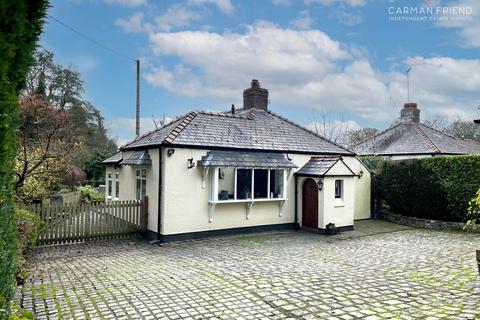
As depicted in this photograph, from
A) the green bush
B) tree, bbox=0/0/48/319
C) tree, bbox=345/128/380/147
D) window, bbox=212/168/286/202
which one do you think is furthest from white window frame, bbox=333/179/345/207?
tree, bbox=345/128/380/147

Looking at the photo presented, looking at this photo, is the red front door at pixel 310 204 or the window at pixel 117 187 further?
the window at pixel 117 187

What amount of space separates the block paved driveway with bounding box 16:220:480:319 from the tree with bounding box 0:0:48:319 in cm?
178

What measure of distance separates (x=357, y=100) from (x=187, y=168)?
23.6 metres

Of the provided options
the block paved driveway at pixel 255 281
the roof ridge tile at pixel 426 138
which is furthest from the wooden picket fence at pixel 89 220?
the roof ridge tile at pixel 426 138

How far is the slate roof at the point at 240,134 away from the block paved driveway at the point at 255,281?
379 cm

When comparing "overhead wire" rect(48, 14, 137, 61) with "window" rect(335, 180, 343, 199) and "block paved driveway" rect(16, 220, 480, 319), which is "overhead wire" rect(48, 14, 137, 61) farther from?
"window" rect(335, 180, 343, 199)

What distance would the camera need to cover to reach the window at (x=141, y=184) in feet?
42.9

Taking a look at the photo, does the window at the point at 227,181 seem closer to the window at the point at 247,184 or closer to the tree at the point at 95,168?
the window at the point at 247,184

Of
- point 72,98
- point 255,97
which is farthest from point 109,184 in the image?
point 72,98

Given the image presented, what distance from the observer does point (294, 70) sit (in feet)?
74.7

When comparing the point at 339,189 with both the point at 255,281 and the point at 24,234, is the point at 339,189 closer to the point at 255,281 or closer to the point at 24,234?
the point at 255,281

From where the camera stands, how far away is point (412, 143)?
69.9ft

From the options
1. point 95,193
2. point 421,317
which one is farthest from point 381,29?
point 95,193

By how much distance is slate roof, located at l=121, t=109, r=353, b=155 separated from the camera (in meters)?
12.4
